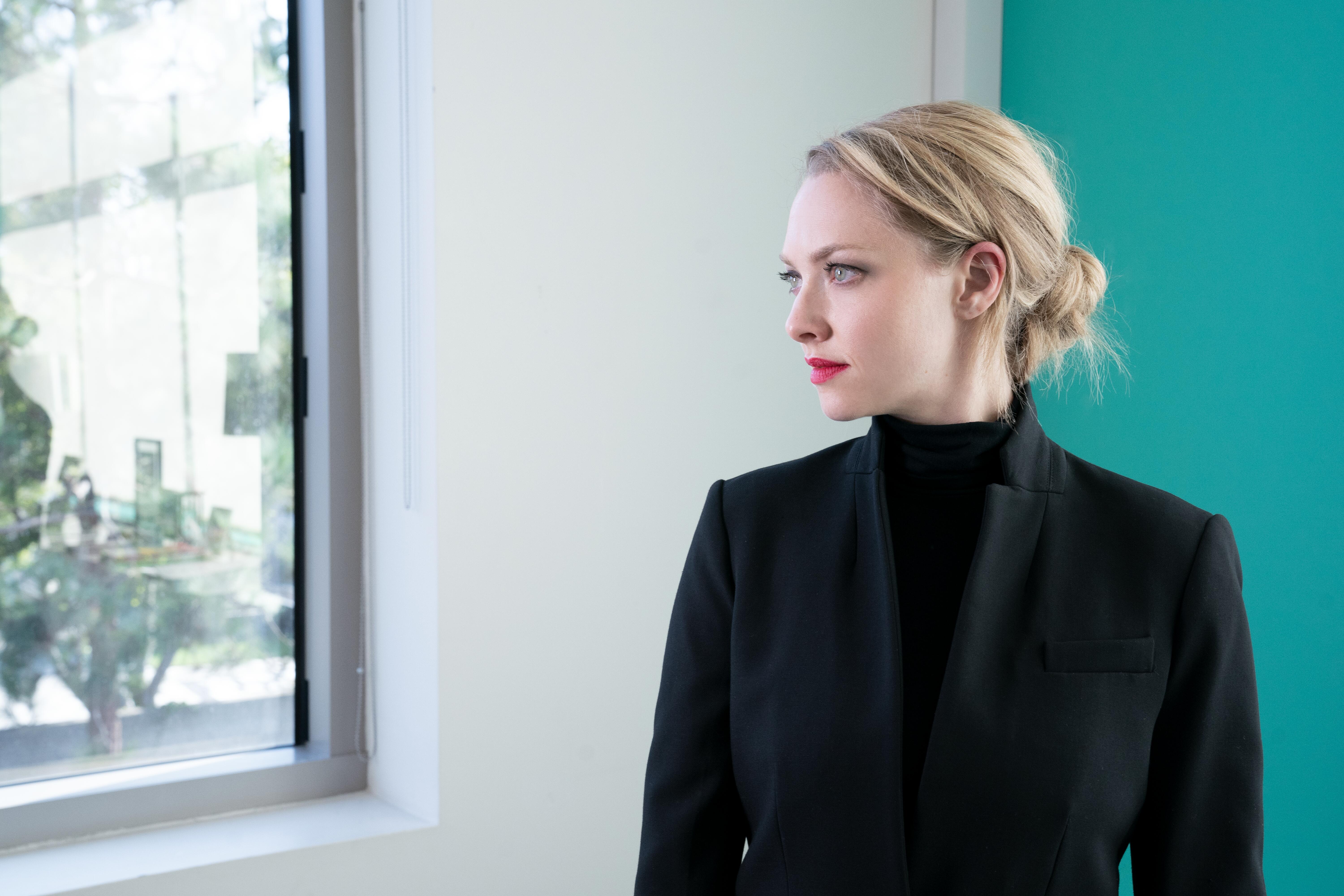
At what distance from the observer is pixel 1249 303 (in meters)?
1.81

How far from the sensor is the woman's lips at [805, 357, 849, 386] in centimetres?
98

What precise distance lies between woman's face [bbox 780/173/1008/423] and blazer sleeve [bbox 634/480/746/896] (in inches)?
9.0

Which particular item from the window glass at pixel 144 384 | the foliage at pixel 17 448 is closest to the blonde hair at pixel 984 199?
the window glass at pixel 144 384

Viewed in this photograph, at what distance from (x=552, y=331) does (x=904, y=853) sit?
1.12 metres

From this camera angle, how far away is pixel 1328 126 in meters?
1.69

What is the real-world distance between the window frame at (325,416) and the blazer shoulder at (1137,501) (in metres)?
1.31

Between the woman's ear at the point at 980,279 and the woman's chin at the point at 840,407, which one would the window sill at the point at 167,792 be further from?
the woman's ear at the point at 980,279

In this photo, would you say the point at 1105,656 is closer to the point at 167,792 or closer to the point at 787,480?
the point at 787,480

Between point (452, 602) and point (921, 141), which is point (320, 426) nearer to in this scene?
point (452, 602)

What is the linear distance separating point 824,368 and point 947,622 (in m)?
0.27

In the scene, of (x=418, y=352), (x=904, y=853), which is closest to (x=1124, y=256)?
(x=418, y=352)

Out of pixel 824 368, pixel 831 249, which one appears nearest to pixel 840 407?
pixel 824 368

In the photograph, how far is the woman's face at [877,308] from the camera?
0.95 m

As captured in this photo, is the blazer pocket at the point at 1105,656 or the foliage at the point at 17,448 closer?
the blazer pocket at the point at 1105,656
